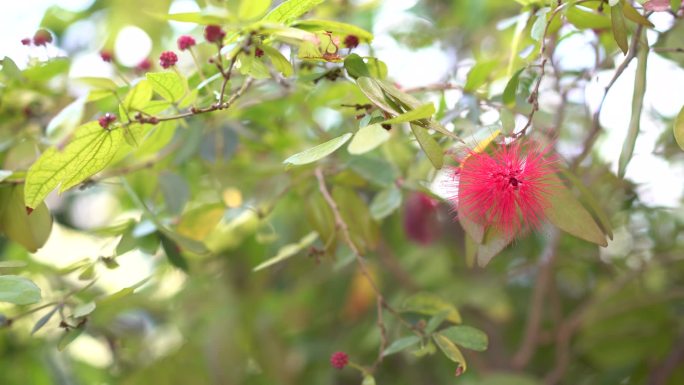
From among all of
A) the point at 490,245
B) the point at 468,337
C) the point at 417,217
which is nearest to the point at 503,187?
the point at 490,245

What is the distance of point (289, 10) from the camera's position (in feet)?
2.05

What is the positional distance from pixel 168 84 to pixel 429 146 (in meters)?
0.25

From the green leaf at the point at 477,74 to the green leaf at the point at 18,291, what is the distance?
1.69 feet

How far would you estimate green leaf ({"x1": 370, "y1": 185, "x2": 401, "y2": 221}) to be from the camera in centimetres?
86

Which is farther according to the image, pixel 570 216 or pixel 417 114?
pixel 570 216

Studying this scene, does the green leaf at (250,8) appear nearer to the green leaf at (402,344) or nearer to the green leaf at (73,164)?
the green leaf at (73,164)

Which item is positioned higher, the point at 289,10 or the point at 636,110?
the point at 289,10

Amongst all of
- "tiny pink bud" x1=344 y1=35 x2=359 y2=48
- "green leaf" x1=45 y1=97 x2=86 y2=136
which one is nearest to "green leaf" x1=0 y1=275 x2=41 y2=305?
"green leaf" x1=45 y1=97 x2=86 y2=136

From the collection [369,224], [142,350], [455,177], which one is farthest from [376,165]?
[142,350]

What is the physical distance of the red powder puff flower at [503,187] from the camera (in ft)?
2.25

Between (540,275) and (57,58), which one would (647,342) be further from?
(57,58)

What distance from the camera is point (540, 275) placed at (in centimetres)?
121

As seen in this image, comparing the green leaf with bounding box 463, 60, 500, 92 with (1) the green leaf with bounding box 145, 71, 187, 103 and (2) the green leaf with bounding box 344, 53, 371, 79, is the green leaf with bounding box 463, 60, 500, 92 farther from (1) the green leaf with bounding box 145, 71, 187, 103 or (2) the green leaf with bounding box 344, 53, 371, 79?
(1) the green leaf with bounding box 145, 71, 187, 103

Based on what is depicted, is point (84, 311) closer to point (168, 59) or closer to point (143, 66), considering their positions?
point (168, 59)
